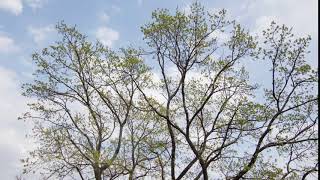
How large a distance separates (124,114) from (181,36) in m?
7.67

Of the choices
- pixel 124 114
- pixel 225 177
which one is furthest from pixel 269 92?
pixel 124 114

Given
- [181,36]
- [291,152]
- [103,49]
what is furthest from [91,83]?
[291,152]

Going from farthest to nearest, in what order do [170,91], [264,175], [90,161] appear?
[90,161] < [170,91] < [264,175]

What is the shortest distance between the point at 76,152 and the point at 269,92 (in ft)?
35.5

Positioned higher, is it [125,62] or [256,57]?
[125,62]

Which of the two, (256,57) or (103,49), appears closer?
(256,57)

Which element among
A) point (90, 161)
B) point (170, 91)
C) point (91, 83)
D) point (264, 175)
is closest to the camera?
point (264, 175)

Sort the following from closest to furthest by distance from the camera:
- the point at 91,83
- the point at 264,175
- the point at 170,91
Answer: the point at 264,175 < the point at 170,91 < the point at 91,83

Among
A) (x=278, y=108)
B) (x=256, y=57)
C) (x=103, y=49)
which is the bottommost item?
(x=278, y=108)

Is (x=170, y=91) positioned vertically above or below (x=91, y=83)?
below

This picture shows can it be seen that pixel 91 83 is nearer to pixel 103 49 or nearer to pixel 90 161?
pixel 103 49

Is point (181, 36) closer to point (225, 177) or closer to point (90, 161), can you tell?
point (225, 177)

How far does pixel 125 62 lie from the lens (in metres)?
26.8

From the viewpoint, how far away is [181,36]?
2388 cm
